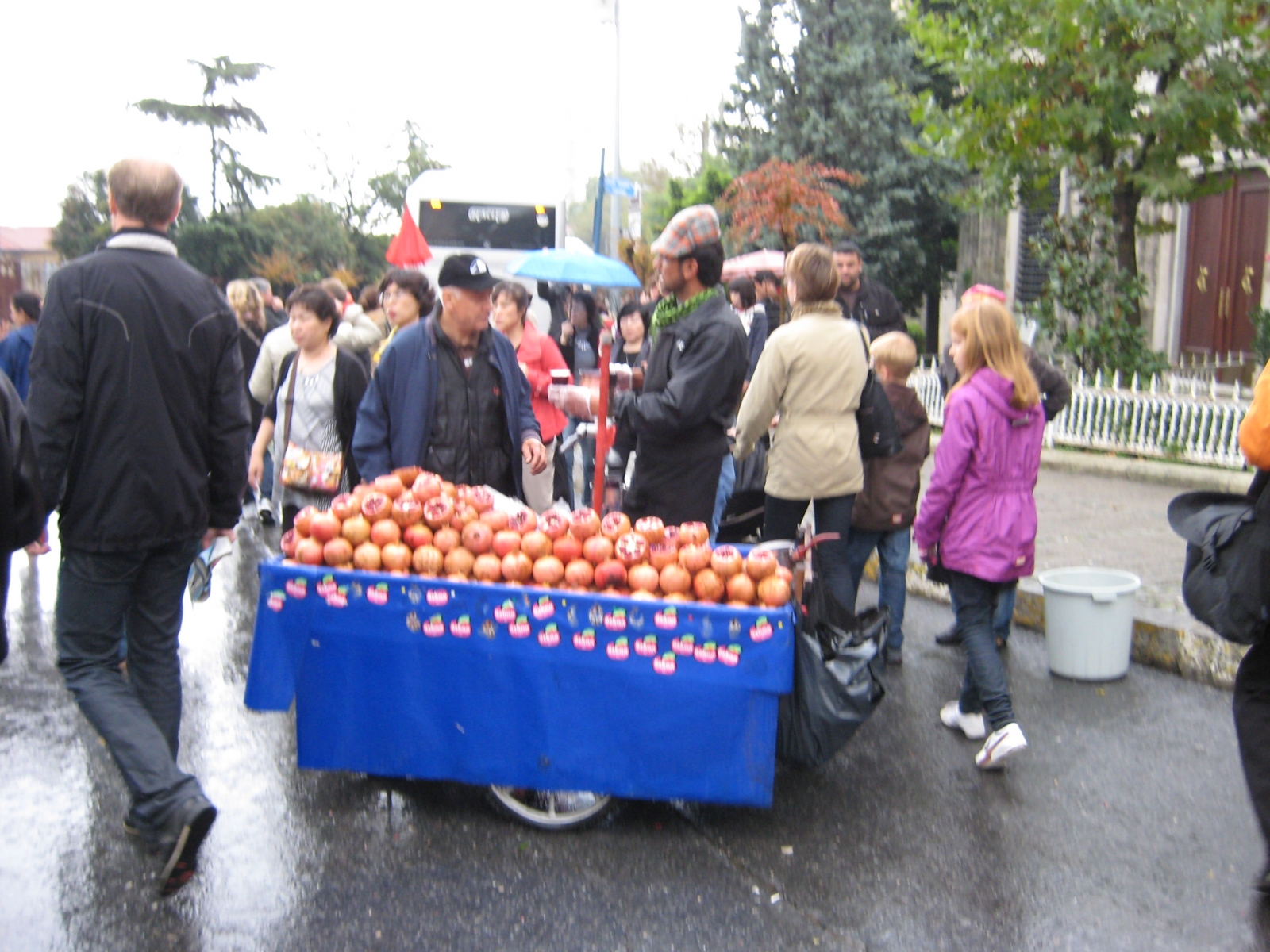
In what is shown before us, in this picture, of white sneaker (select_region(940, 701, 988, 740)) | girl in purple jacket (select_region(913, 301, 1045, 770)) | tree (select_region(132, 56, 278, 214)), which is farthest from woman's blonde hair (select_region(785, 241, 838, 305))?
tree (select_region(132, 56, 278, 214))

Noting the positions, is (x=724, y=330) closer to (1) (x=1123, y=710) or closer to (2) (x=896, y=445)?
(2) (x=896, y=445)

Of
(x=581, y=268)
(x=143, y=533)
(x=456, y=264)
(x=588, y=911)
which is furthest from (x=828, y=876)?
(x=581, y=268)

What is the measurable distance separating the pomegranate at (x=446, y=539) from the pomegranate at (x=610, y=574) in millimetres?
487

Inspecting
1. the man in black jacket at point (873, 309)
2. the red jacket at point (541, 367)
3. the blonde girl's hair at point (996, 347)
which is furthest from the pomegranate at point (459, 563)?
the man in black jacket at point (873, 309)

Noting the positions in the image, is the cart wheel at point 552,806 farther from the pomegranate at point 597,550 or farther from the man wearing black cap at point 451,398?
the man wearing black cap at point 451,398

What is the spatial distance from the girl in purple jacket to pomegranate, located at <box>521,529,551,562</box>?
65.8 inches

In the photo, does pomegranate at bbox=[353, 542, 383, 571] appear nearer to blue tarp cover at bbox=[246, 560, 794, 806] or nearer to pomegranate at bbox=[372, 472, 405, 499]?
blue tarp cover at bbox=[246, 560, 794, 806]

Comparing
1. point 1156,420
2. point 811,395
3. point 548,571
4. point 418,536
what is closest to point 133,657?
point 418,536

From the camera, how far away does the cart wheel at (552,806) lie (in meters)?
3.79

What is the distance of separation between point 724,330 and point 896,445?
1.14 meters

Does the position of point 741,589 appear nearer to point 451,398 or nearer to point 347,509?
point 347,509

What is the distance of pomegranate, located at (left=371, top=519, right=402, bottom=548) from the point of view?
3713mm

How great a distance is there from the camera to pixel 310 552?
12.2 ft

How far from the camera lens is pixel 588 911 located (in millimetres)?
3316
